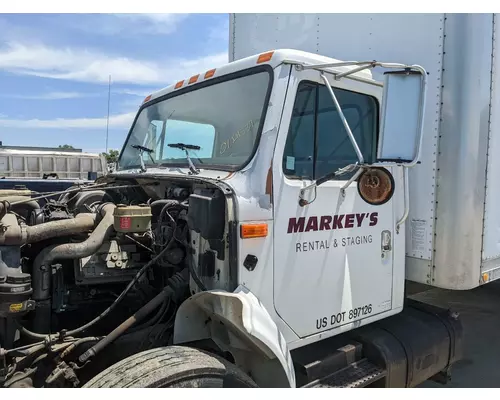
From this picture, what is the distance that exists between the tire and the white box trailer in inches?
66.0

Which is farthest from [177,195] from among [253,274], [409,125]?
[409,125]

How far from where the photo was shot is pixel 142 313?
2.69m

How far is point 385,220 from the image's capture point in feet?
10.1

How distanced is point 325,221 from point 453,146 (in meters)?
1.13

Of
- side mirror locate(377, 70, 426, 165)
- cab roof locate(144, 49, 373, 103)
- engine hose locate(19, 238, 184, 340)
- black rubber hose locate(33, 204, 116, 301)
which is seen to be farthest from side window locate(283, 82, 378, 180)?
black rubber hose locate(33, 204, 116, 301)

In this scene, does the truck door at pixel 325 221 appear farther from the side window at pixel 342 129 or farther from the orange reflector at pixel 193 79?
the orange reflector at pixel 193 79

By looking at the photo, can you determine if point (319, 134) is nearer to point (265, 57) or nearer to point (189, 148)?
point (265, 57)

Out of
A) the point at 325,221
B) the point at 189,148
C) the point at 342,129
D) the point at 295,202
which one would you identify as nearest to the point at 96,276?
the point at 189,148

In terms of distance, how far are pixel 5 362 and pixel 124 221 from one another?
951 millimetres

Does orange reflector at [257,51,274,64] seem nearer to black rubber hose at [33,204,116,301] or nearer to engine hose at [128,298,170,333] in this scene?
black rubber hose at [33,204,116,301]

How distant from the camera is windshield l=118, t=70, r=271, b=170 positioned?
8.87 feet

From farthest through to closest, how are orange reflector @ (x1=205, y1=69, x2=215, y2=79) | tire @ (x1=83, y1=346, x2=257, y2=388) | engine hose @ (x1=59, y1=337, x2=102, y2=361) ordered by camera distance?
orange reflector @ (x1=205, y1=69, x2=215, y2=79) → engine hose @ (x1=59, y1=337, x2=102, y2=361) → tire @ (x1=83, y1=346, x2=257, y2=388)

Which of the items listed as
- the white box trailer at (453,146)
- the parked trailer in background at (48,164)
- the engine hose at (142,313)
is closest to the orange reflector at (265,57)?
the white box trailer at (453,146)

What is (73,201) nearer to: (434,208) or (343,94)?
(343,94)
